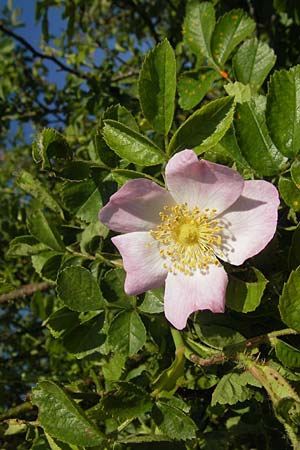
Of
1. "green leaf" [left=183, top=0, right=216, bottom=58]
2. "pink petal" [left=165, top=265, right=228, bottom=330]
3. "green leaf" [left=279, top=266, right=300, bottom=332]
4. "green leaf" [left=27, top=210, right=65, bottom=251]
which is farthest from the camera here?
"green leaf" [left=183, top=0, right=216, bottom=58]

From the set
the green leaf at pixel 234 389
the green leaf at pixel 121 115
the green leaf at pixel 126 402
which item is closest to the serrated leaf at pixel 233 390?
the green leaf at pixel 234 389

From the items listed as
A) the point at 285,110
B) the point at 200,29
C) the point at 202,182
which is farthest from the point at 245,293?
the point at 200,29

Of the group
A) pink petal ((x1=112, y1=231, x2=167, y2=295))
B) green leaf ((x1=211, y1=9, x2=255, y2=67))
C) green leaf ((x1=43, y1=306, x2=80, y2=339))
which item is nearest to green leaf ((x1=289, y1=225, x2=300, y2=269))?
pink petal ((x1=112, y1=231, x2=167, y2=295))

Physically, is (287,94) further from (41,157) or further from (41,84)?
(41,84)

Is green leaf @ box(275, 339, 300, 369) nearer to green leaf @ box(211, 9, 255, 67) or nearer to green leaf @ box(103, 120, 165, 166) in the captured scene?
green leaf @ box(103, 120, 165, 166)

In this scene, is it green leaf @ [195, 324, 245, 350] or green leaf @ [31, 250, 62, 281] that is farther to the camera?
green leaf @ [31, 250, 62, 281]

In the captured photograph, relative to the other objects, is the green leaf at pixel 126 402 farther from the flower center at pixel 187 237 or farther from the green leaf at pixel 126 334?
the flower center at pixel 187 237

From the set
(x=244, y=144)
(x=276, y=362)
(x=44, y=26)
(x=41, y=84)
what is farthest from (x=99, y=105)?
(x=276, y=362)
